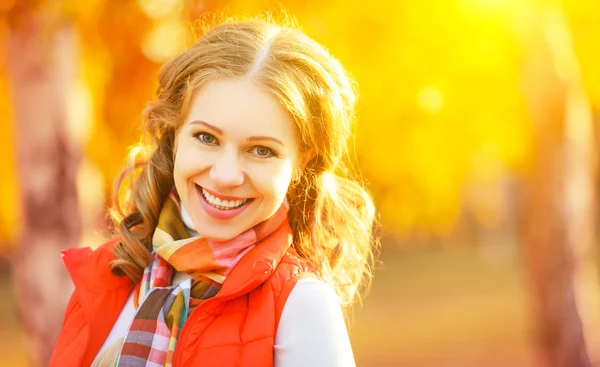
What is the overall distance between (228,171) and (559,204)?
4.97m

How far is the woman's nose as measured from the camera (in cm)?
180

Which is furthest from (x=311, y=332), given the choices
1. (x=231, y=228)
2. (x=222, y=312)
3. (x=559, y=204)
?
(x=559, y=204)

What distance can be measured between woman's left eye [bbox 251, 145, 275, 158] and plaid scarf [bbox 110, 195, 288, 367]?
0.19m

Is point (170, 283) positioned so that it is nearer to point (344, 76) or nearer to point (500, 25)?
point (344, 76)

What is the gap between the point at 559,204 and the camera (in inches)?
244

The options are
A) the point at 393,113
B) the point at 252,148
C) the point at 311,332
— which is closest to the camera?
Answer: the point at 311,332

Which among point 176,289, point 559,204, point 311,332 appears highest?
point 559,204

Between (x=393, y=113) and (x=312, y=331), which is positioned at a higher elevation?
(x=393, y=113)

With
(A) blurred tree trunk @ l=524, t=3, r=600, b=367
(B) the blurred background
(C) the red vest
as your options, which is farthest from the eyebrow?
(A) blurred tree trunk @ l=524, t=3, r=600, b=367

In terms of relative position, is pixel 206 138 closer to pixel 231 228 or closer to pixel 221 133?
pixel 221 133

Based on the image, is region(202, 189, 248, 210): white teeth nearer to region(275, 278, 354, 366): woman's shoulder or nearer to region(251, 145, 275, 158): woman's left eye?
region(251, 145, 275, 158): woman's left eye

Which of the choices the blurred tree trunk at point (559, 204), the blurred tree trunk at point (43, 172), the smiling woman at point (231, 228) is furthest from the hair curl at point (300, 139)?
the blurred tree trunk at point (559, 204)

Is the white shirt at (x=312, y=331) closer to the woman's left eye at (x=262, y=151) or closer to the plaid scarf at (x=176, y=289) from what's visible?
the plaid scarf at (x=176, y=289)

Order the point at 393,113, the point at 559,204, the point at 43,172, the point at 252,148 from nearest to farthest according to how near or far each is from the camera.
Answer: the point at 252,148 < the point at 43,172 < the point at 559,204 < the point at 393,113
